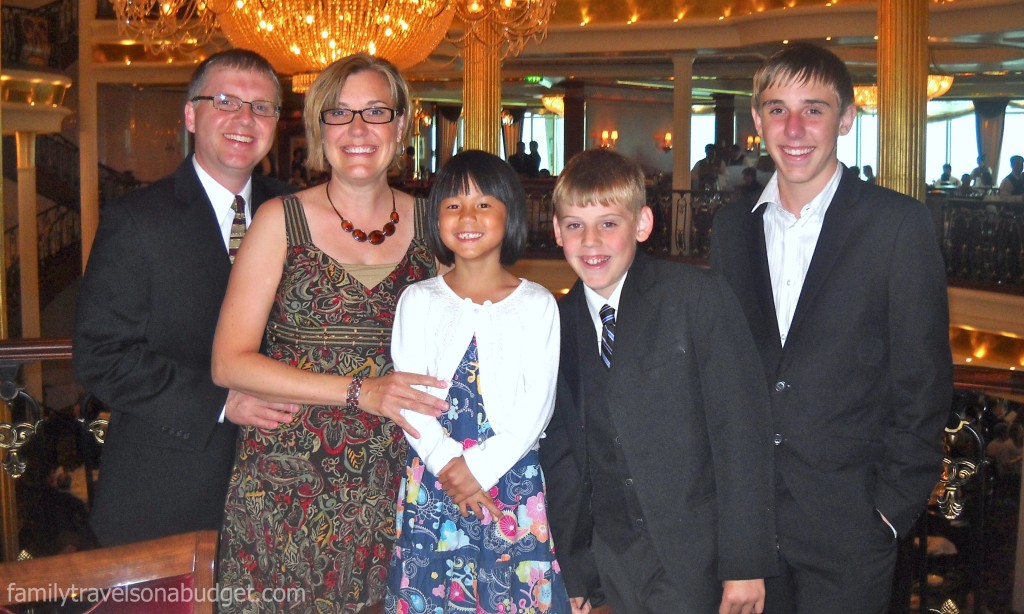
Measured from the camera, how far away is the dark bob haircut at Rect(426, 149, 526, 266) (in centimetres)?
225

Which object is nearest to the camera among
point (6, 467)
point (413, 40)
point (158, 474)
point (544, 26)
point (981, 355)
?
point (158, 474)

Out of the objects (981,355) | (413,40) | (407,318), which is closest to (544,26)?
(413,40)

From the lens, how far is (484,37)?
32.4ft

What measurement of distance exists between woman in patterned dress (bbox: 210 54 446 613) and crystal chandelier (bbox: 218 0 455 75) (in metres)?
3.70

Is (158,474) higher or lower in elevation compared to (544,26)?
lower

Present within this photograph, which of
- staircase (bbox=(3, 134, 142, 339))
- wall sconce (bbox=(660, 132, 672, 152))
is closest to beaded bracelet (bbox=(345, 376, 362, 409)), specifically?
staircase (bbox=(3, 134, 142, 339))

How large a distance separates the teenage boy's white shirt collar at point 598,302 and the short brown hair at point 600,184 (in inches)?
6.5

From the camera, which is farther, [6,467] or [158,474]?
[6,467]

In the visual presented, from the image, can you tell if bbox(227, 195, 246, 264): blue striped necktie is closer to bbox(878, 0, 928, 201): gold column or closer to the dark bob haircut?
the dark bob haircut

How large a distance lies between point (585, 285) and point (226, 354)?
0.79 m

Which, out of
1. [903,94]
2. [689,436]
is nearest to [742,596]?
[689,436]

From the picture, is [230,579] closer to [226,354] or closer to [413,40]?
[226,354]

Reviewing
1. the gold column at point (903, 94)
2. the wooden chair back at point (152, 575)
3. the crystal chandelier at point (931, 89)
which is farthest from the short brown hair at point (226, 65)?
the crystal chandelier at point (931, 89)

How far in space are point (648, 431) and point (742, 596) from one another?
39 cm
